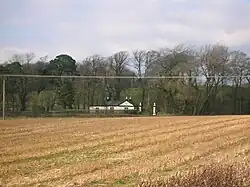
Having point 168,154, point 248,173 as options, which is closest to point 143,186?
point 248,173

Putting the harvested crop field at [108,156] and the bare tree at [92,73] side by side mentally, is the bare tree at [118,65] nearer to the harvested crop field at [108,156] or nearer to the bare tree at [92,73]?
the bare tree at [92,73]

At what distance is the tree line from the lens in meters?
65.4

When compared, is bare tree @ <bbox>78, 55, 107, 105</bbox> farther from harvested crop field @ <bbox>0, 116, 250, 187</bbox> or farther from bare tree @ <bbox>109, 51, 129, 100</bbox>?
harvested crop field @ <bbox>0, 116, 250, 187</bbox>

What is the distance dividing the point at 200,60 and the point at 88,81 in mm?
16367

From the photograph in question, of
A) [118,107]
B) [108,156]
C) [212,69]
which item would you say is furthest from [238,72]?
[108,156]

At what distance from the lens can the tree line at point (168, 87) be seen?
214ft

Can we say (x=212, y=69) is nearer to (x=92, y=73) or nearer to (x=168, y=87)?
(x=168, y=87)

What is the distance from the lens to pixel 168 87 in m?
64.9

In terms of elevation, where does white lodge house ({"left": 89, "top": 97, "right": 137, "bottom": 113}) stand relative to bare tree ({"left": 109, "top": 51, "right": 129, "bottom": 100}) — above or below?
below

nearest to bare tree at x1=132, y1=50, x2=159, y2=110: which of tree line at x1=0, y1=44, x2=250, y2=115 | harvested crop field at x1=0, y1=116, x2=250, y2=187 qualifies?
tree line at x1=0, y1=44, x2=250, y2=115

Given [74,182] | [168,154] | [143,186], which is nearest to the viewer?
[143,186]

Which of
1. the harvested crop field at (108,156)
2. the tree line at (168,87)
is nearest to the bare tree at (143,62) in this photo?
the tree line at (168,87)

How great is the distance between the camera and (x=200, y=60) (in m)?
68.0

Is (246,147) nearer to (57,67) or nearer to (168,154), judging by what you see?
(168,154)
